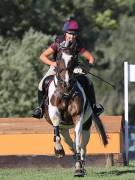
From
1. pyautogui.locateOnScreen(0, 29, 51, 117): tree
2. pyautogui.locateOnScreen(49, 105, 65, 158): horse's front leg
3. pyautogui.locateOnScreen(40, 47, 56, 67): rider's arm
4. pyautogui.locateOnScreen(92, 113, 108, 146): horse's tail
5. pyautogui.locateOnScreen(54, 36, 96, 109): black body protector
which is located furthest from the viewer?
pyautogui.locateOnScreen(0, 29, 51, 117): tree

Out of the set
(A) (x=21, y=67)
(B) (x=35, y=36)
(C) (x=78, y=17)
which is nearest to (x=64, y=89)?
(A) (x=21, y=67)

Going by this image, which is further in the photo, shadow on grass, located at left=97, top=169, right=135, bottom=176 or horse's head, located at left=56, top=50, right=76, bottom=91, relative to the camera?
shadow on grass, located at left=97, top=169, right=135, bottom=176

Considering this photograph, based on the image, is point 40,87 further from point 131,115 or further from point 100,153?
point 131,115

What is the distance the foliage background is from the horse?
27.1 meters

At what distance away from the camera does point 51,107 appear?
504 inches

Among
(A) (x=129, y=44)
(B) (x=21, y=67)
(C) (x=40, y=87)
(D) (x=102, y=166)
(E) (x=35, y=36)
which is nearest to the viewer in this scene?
(C) (x=40, y=87)

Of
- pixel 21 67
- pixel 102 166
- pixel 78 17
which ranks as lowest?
pixel 102 166

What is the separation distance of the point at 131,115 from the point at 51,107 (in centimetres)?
4289

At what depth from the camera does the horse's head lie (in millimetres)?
12242

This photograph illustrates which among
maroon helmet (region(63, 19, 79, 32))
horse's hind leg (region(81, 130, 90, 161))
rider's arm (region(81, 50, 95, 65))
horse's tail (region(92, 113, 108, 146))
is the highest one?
maroon helmet (region(63, 19, 79, 32))

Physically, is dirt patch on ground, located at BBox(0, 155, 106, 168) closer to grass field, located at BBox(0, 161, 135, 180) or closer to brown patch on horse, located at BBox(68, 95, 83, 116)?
grass field, located at BBox(0, 161, 135, 180)

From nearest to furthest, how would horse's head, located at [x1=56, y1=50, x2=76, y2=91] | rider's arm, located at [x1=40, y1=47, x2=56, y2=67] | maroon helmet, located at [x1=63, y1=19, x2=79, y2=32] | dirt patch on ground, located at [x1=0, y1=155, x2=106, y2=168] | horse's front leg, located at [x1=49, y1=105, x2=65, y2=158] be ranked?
1. horse's head, located at [x1=56, y1=50, x2=76, y2=91]
2. horse's front leg, located at [x1=49, y1=105, x2=65, y2=158]
3. maroon helmet, located at [x1=63, y1=19, x2=79, y2=32]
4. rider's arm, located at [x1=40, y1=47, x2=56, y2=67]
5. dirt patch on ground, located at [x1=0, y1=155, x2=106, y2=168]

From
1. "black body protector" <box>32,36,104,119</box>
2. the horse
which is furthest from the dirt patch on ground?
the horse

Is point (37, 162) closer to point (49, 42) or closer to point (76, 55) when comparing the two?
point (76, 55)
